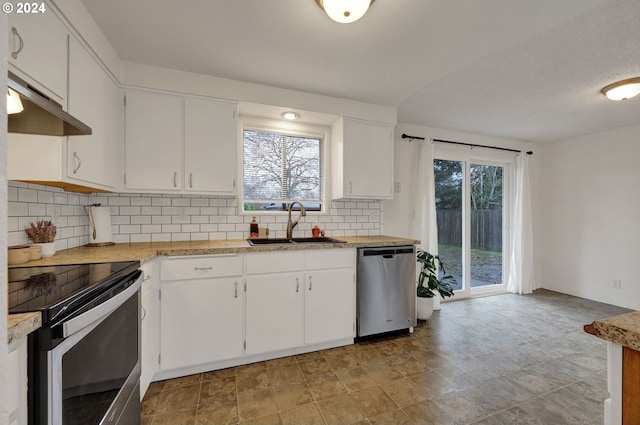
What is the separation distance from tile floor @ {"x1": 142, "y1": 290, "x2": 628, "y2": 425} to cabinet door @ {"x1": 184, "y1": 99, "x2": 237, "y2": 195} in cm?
155

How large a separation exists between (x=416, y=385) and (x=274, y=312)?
1204mm

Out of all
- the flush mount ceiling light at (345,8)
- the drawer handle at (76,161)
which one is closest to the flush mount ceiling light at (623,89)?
the flush mount ceiling light at (345,8)

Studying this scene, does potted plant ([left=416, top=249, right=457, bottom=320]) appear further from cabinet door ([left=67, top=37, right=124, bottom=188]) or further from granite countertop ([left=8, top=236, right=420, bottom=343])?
cabinet door ([left=67, top=37, right=124, bottom=188])

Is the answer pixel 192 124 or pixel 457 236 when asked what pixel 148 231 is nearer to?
pixel 192 124

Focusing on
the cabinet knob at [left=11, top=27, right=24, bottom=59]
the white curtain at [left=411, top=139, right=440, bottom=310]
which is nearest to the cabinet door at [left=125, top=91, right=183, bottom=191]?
the cabinet knob at [left=11, top=27, right=24, bottom=59]

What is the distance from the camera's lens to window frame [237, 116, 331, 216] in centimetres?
281

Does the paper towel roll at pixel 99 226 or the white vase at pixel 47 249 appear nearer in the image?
the white vase at pixel 47 249

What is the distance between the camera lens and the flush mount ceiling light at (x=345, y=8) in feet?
4.69

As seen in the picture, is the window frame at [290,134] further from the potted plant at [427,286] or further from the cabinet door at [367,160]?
the potted plant at [427,286]

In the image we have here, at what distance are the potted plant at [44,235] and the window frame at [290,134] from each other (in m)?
1.37

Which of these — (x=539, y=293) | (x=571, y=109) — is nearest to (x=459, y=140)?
(x=571, y=109)

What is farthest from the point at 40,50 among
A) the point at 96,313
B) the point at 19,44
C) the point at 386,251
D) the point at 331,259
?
the point at 386,251

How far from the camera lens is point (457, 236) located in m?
4.06

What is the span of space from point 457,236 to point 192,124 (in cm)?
378
